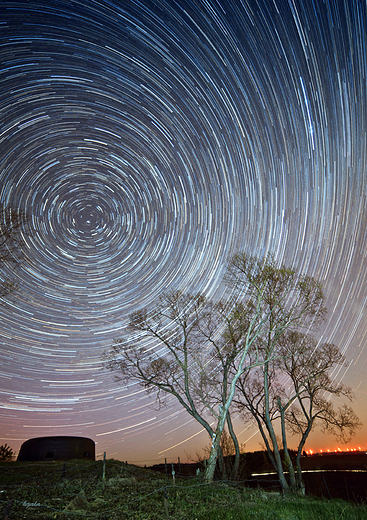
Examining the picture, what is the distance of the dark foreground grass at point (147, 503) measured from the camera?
7402 mm

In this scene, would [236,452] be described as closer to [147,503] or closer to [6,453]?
[147,503]

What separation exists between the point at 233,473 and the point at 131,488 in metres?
7.92

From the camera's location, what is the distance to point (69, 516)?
23.9 feet

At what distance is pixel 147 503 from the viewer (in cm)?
853

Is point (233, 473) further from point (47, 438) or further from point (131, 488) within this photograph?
point (47, 438)

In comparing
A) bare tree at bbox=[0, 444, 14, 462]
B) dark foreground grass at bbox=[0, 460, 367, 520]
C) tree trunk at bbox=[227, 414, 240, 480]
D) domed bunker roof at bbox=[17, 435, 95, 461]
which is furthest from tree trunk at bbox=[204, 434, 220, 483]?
bare tree at bbox=[0, 444, 14, 462]

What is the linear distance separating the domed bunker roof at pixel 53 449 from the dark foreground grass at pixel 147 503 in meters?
14.6

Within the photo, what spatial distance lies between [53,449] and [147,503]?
67.4ft

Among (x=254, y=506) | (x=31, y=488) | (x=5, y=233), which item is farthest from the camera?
(x=5, y=233)

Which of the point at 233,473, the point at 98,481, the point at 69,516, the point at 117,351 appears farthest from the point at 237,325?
the point at 69,516

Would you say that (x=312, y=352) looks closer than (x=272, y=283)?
No

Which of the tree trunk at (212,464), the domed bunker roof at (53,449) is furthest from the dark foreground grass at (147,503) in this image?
the domed bunker roof at (53,449)

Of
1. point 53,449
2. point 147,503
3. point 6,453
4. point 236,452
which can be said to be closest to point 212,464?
point 147,503

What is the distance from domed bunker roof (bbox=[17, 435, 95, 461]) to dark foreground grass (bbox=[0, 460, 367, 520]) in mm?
14557
